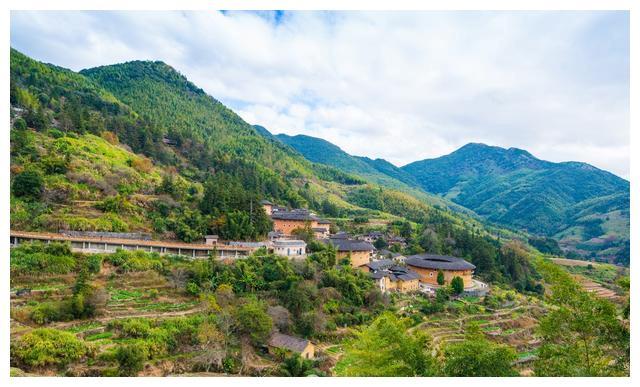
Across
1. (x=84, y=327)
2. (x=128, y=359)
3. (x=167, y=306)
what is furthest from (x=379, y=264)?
(x=84, y=327)

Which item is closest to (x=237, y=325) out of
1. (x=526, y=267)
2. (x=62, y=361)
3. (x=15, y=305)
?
(x=62, y=361)

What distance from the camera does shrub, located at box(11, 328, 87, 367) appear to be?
53.8 feet

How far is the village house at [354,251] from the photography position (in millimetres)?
36281

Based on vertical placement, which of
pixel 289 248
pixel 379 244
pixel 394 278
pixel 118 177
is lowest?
pixel 394 278

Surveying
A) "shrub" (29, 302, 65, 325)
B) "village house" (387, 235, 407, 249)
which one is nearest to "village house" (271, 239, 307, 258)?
"shrub" (29, 302, 65, 325)

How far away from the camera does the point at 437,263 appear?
129ft

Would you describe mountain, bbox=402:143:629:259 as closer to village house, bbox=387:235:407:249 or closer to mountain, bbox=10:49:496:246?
mountain, bbox=10:49:496:246

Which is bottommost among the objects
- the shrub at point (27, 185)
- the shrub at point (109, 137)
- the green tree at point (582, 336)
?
the green tree at point (582, 336)

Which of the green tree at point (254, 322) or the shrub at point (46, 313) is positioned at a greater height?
the shrub at point (46, 313)

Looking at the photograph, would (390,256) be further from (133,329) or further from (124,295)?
(133,329)

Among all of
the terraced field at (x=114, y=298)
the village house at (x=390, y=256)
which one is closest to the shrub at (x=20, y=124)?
the terraced field at (x=114, y=298)

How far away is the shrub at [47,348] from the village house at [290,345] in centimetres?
964

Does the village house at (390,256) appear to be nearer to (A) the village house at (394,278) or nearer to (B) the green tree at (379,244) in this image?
(B) the green tree at (379,244)

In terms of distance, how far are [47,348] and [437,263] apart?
109ft
